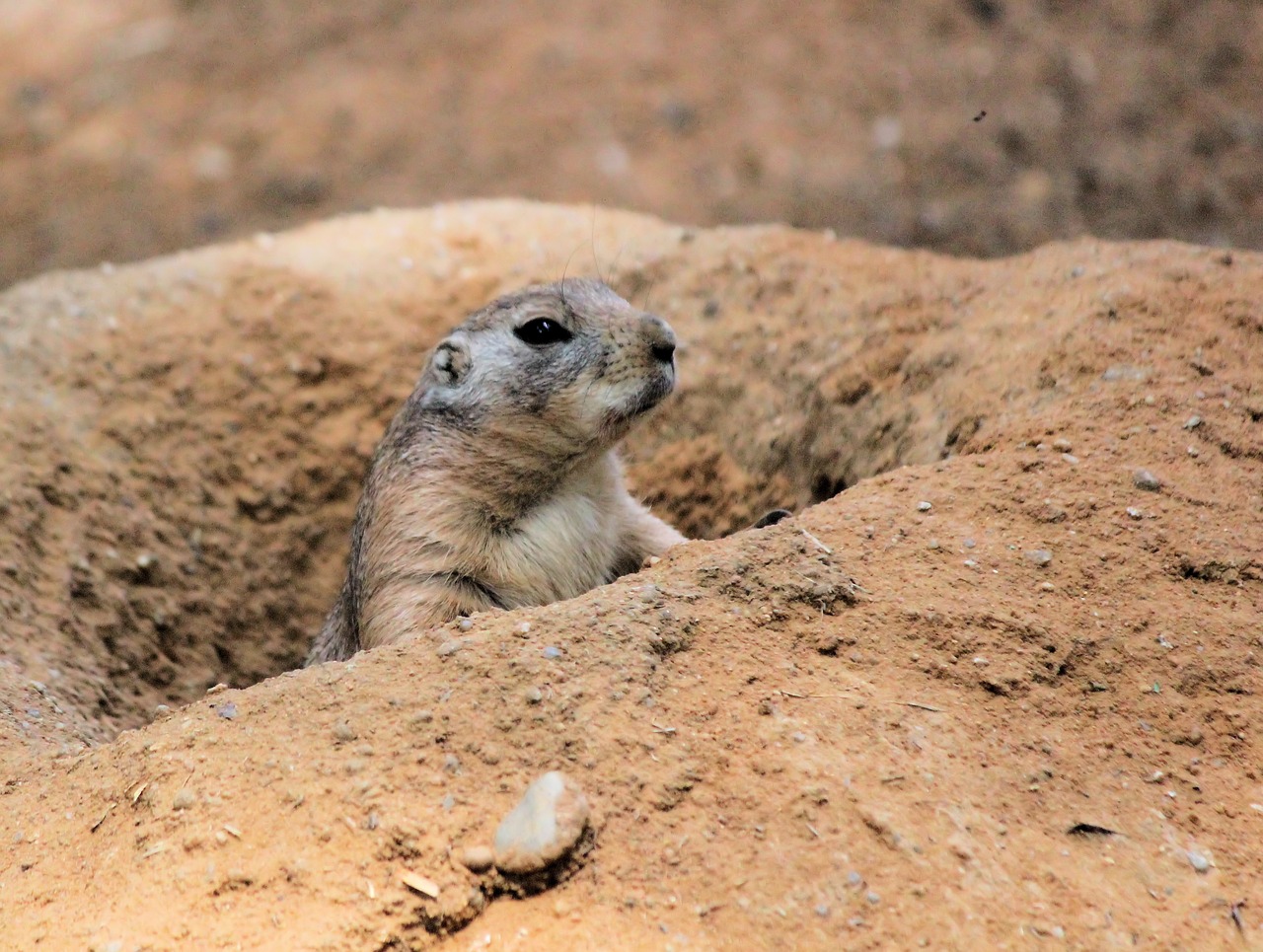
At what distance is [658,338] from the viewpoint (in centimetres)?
387

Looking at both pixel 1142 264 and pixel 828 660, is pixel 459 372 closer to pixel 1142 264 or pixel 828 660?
pixel 828 660

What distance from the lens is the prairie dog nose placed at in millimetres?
3873

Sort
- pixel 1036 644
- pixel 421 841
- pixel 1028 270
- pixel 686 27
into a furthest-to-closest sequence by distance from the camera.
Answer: pixel 686 27 → pixel 1028 270 → pixel 1036 644 → pixel 421 841

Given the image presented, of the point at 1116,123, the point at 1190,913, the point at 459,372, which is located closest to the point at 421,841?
the point at 1190,913

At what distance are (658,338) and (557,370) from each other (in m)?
0.34

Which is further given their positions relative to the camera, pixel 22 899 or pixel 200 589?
pixel 200 589

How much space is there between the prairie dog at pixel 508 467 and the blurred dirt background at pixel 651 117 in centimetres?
429

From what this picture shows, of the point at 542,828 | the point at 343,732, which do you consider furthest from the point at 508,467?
the point at 542,828

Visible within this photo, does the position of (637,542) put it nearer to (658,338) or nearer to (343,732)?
(658,338)

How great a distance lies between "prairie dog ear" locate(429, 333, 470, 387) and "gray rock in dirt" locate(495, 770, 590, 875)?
6.78ft

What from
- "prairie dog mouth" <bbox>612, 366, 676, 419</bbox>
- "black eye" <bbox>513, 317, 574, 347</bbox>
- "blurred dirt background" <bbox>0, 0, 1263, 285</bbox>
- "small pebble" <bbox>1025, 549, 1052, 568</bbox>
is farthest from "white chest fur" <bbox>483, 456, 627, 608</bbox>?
"blurred dirt background" <bbox>0, 0, 1263, 285</bbox>

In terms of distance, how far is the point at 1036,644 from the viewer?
9.02 feet

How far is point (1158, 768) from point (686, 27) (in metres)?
7.58

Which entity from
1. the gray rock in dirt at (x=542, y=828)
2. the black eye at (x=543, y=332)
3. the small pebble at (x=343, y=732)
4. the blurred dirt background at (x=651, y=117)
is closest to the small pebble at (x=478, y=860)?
the gray rock in dirt at (x=542, y=828)
